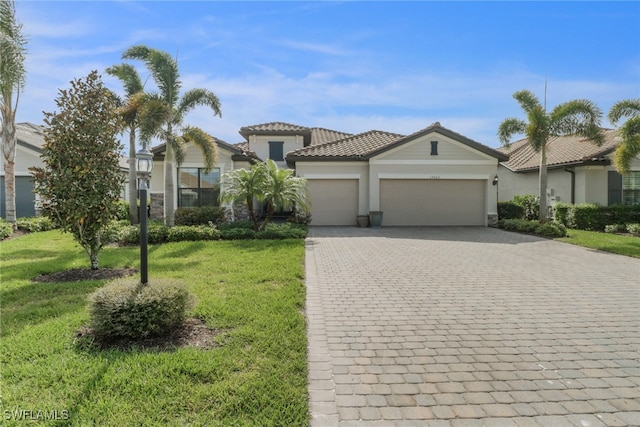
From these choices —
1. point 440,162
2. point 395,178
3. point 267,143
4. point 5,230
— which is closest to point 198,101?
point 267,143

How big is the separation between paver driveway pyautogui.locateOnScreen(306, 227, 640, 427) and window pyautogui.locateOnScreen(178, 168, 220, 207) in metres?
10.1

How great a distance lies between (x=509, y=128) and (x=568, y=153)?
5.77 m

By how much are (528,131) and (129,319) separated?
17001 mm

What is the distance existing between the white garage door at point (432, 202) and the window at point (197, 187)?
871cm

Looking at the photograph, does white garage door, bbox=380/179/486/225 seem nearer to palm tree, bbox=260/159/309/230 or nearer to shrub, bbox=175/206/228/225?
palm tree, bbox=260/159/309/230

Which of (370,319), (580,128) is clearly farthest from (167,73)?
(580,128)

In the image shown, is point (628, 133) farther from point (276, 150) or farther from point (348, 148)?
point (276, 150)

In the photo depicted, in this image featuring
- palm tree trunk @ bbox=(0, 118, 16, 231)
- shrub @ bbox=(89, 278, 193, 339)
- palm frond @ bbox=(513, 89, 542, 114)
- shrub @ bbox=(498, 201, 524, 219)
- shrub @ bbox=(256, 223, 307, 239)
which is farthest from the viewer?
shrub @ bbox=(498, 201, 524, 219)

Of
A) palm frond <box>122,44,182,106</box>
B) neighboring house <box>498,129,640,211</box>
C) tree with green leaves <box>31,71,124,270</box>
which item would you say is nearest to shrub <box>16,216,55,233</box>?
palm frond <box>122,44,182,106</box>

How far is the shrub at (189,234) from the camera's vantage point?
1220 cm

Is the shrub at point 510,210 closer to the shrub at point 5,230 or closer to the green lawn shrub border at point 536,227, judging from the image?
the green lawn shrub border at point 536,227

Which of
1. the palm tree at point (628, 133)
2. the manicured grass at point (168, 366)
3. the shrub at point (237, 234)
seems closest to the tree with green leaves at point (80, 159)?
the manicured grass at point (168, 366)

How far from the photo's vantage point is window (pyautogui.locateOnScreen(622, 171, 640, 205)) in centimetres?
1727

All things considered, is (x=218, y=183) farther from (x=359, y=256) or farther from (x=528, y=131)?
(x=528, y=131)
